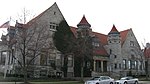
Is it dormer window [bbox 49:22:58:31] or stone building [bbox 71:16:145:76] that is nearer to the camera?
dormer window [bbox 49:22:58:31]

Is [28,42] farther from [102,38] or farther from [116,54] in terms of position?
[102,38]

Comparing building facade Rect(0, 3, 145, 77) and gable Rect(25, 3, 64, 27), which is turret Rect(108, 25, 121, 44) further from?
gable Rect(25, 3, 64, 27)

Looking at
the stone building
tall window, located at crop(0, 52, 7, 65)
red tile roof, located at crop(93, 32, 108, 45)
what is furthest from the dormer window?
red tile roof, located at crop(93, 32, 108, 45)

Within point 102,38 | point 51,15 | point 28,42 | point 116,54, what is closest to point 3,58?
point 51,15

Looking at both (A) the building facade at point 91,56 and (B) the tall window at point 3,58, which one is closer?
(A) the building facade at point 91,56

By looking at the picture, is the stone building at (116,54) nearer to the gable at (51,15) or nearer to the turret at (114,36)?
the turret at (114,36)

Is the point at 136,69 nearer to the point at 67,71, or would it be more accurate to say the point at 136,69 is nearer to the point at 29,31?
the point at 67,71

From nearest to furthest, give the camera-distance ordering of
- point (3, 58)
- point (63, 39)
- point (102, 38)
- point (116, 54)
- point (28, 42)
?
1. point (28, 42)
2. point (3, 58)
3. point (63, 39)
4. point (116, 54)
5. point (102, 38)

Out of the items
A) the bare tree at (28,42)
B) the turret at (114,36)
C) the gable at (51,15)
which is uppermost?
the gable at (51,15)

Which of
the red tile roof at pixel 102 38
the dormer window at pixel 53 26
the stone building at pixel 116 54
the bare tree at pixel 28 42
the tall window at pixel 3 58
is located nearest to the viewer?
the bare tree at pixel 28 42

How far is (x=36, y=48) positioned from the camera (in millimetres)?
40969

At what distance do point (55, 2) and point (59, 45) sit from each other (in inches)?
361

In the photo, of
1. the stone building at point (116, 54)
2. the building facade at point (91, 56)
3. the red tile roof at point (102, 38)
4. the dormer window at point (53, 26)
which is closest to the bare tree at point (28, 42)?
the building facade at point (91, 56)

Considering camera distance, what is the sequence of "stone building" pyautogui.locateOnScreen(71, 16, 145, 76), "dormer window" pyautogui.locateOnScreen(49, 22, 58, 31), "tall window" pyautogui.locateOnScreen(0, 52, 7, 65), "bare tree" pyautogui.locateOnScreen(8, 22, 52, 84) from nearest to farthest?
"bare tree" pyautogui.locateOnScreen(8, 22, 52, 84) < "tall window" pyautogui.locateOnScreen(0, 52, 7, 65) < "dormer window" pyautogui.locateOnScreen(49, 22, 58, 31) < "stone building" pyautogui.locateOnScreen(71, 16, 145, 76)
